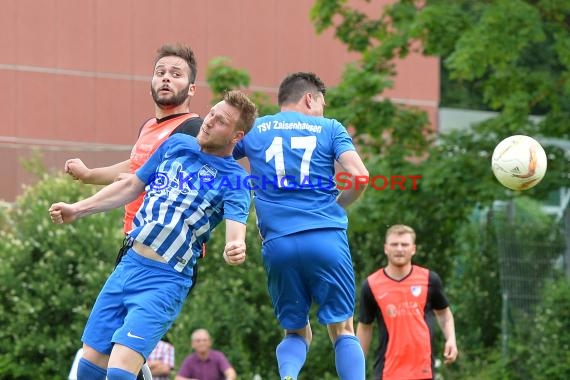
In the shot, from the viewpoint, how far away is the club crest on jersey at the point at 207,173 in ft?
23.7

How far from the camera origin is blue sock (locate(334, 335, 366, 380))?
7.61m

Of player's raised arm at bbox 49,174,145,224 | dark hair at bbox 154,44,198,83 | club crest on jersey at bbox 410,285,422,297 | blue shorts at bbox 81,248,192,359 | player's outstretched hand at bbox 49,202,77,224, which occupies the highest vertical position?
dark hair at bbox 154,44,198,83

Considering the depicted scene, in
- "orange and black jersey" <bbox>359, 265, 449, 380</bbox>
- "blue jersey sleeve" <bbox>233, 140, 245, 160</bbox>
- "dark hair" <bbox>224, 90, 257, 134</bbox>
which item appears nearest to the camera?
"dark hair" <bbox>224, 90, 257, 134</bbox>

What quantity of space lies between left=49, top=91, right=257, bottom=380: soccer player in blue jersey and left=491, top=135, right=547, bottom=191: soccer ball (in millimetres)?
2999

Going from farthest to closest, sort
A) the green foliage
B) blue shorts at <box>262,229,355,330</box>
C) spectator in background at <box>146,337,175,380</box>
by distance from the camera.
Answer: the green foliage → spectator in background at <box>146,337,175,380</box> → blue shorts at <box>262,229,355,330</box>

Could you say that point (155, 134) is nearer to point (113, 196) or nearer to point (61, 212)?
point (113, 196)

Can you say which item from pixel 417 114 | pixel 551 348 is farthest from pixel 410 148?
pixel 551 348

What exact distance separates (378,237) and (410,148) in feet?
5.27

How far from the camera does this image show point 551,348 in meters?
17.5

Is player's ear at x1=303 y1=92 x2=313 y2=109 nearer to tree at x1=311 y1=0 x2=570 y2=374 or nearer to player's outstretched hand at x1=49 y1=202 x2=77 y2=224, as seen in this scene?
player's outstretched hand at x1=49 y1=202 x2=77 y2=224

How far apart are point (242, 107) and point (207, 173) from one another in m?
0.50

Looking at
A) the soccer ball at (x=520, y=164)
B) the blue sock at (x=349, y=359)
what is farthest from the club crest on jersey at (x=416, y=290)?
the blue sock at (x=349, y=359)

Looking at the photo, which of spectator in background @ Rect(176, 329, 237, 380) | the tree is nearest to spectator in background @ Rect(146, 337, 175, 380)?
spectator in background @ Rect(176, 329, 237, 380)

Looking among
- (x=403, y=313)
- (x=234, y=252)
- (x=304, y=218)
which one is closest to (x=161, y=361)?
(x=403, y=313)
